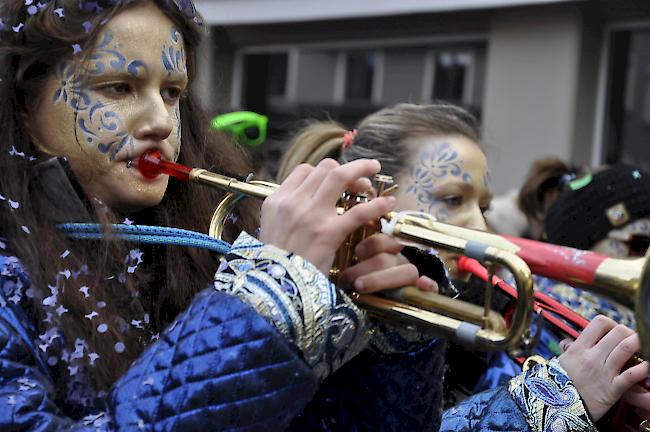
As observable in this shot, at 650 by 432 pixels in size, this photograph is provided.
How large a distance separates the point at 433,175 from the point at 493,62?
4.01m

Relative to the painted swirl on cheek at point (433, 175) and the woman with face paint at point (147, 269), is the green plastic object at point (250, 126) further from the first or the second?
the woman with face paint at point (147, 269)

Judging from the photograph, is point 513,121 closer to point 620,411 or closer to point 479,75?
point 479,75

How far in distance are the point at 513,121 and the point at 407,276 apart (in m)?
5.03

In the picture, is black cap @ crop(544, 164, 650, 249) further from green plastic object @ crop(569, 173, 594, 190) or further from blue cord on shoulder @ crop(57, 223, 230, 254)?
blue cord on shoulder @ crop(57, 223, 230, 254)

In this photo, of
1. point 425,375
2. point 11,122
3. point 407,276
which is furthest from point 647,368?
point 11,122

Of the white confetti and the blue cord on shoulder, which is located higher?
the blue cord on shoulder

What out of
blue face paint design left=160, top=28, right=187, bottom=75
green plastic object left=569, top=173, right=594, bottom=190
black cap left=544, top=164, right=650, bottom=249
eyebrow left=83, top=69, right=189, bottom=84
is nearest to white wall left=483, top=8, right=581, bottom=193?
green plastic object left=569, top=173, right=594, bottom=190

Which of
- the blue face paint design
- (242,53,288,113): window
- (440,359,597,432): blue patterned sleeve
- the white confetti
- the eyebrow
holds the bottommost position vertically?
(440,359,597,432): blue patterned sleeve

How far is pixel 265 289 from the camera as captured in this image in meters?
1.20

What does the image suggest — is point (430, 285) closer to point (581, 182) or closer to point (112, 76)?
point (112, 76)

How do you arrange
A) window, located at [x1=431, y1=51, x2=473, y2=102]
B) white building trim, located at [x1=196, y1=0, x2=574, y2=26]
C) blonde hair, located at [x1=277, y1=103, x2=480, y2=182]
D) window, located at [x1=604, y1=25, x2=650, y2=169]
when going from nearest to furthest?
blonde hair, located at [x1=277, y1=103, x2=480, y2=182] < window, located at [x1=604, y1=25, x2=650, y2=169] < white building trim, located at [x1=196, y1=0, x2=574, y2=26] < window, located at [x1=431, y1=51, x2=473, y2=102]

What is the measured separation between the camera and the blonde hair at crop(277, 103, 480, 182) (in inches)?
99.2

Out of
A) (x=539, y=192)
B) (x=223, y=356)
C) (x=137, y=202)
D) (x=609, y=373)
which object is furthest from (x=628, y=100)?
(x=223, y=356)

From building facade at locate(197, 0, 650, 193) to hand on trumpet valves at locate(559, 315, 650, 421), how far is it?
3.63 metres
